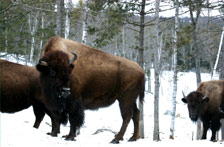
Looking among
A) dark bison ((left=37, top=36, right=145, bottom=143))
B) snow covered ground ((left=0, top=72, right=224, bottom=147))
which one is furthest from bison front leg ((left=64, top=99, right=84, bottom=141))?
snow covered ground ((left=0, top=72, right=224, bottom=147))

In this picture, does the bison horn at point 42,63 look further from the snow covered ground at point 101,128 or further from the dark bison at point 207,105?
the dark bison at point 207,105

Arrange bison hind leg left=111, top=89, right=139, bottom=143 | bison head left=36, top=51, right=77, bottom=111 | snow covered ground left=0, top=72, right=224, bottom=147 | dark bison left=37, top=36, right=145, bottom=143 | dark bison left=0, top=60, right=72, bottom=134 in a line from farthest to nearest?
dark bison left=0, top=60, right=72, bottom=134 → bison hind leg left=111, top=89, right=139, bottom=143 → dark bison left=37, top=36, right=145, bottom=143 → bison head left=36, top=51, right=77, bottom=111 → snow covered ground left=0, top=72, right=224, bottom=147

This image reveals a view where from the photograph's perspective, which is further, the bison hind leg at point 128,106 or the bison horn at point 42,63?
the bison hind leg at point 128,106

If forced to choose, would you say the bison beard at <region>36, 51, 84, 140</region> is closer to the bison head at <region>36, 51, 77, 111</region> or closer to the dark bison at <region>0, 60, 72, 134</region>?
the bison head at <region>36, 51, 77, 111</region>

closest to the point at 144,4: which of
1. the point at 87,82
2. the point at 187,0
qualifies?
the point at 187,0

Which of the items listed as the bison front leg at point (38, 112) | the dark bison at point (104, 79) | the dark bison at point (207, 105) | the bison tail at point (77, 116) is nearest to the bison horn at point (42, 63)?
the dark bison at point (104, 79)

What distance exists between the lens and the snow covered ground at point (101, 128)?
6123mm

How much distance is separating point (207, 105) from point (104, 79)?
17.7 feet

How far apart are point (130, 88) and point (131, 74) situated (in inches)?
14.8

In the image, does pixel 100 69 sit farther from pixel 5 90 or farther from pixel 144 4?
pixel 144 4

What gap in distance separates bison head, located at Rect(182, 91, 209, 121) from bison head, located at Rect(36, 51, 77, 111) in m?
5.64

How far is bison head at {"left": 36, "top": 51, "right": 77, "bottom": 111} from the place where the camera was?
6.52 m

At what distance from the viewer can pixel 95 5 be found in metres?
13.6

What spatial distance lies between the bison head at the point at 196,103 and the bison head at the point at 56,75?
5.64 meters
